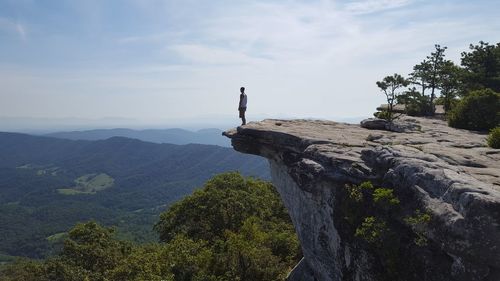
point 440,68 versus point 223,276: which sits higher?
point 440,68

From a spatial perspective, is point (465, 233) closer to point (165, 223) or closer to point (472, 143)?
point (472, 143)

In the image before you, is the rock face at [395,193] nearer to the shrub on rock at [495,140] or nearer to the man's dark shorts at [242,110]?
the shrub on rock at [495,140]

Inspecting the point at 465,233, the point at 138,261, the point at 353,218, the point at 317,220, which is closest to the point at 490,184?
the point at 465,233

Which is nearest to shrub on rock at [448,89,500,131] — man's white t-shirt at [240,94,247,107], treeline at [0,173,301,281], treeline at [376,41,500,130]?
treeline at [376,41,500,130]

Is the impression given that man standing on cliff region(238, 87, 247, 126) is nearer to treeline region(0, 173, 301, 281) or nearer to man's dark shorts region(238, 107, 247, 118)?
man's dark shorts region(238, 107, 247, 118)

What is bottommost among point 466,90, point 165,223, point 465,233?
point 165,223

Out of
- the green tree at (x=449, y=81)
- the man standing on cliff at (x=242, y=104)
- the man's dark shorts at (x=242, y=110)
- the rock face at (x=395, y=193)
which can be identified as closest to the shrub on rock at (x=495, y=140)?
the rock face at (x=395, y=193)

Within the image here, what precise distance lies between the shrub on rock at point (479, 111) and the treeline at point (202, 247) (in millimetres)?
16364

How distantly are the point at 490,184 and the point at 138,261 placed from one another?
2419 cm

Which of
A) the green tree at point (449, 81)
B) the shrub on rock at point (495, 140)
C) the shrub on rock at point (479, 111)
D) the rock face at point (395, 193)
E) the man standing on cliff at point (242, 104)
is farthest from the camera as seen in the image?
the green tree at point (449, 81)

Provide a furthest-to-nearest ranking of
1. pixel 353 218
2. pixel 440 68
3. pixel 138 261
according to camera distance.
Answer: pixel 440 68
pixel 138 261
pixel 353 218

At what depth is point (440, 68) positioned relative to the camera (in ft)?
109

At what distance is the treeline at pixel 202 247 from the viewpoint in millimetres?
29844

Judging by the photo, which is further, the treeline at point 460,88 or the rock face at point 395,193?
the treeline at point 460,88
